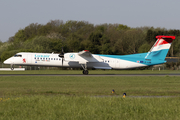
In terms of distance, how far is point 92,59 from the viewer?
39531 millimetres

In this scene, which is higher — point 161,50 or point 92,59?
point 161,50

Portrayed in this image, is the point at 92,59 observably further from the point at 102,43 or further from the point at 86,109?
the point at 102,43

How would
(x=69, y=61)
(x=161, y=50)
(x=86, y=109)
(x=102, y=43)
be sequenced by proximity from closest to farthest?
1. (x=86, y=109)
2. (x=69, y=61)
3. (x=161, y=50)
4. (x=102, y=43)

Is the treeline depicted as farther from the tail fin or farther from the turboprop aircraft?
the tail fin

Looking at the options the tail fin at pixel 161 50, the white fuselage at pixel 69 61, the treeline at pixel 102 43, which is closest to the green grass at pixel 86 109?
the white fuselage at pixel 69 61

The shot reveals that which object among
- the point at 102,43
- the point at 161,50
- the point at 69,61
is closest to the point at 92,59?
the point at 69,61

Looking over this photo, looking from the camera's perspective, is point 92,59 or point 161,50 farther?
point 161,50

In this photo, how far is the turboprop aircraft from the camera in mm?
39219

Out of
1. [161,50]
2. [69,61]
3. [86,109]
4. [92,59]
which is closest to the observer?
[86,109]

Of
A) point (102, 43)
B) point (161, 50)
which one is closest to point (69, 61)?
point (161, 50)

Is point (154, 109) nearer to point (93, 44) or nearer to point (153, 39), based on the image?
point (93, 44)

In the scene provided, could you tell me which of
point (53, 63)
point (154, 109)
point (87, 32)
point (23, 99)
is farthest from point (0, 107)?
point (87, 32)

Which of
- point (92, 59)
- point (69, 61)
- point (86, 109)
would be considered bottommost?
point (86, 109)

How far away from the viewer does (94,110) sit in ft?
35.5
